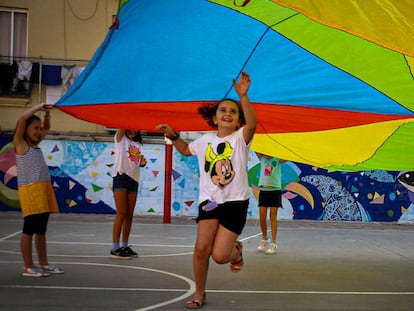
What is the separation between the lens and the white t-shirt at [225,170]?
14.3 ft

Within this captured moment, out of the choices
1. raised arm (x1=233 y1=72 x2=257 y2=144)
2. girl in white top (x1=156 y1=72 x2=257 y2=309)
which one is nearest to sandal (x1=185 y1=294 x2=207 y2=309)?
girl in white top (x1=156 y1=72 x2=257 y2=309)

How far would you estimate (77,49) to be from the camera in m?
16.0

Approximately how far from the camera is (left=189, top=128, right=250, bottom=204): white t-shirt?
4367mm

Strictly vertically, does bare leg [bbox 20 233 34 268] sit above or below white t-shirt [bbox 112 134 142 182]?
below

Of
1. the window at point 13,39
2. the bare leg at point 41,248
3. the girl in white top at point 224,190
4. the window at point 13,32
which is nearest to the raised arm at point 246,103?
the girl in white top at point 224,190

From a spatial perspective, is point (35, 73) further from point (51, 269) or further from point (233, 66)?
point (233, 66)

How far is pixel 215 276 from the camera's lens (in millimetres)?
5727

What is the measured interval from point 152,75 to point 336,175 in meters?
9.55

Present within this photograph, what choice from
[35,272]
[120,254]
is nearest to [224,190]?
[35,272]

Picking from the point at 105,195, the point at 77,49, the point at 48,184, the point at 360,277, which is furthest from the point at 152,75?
the point at 77,49

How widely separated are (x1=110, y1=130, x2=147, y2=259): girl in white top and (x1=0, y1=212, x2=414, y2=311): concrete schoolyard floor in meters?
0.32

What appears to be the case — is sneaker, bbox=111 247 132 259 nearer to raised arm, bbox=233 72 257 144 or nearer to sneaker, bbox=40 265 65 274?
sneaker, bbox=40 265 65 274

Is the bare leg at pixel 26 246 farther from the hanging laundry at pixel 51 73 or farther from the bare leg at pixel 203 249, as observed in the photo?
the hanging laundry at pixel 51 73

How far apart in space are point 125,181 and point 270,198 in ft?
7.10
